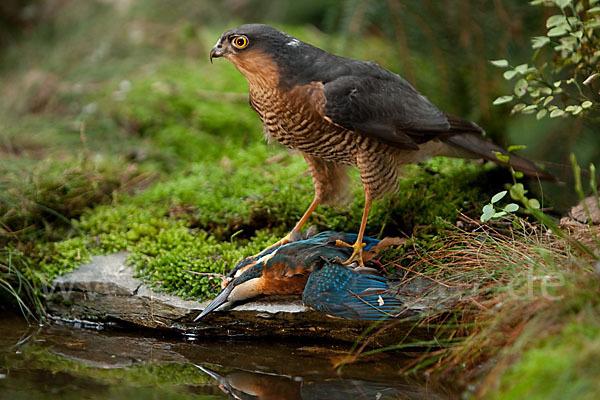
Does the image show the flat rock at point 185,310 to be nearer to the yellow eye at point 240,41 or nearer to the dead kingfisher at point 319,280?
the dead kingfisher at point 319,280

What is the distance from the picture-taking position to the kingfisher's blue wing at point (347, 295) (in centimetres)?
315

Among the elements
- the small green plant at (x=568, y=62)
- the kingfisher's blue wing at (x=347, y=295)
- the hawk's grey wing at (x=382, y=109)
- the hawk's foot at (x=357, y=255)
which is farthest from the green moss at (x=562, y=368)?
the hawk's grey wing at (x=382, y=109)

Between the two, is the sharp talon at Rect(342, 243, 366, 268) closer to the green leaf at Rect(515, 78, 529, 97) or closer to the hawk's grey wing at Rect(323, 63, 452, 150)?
the hawk's grey wing at Rect(323, 63, 452, 150)

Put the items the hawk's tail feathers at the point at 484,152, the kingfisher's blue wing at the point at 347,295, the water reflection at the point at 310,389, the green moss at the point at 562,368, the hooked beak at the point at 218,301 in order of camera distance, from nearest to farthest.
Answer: the green moss at the point at 562,368 → the water reflection at the point at 310,389 → the kingfisher's blue wing at the point at 347,295 → the hooked beak at the point at 218,301 → the hawk's tail feathers at the point at 484,152

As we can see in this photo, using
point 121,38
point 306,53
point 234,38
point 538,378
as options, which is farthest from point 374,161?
point 121,38

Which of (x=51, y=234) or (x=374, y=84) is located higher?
(x=374, y=84)

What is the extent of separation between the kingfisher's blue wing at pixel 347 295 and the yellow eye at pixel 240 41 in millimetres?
1406

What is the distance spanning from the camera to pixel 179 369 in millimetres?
3188

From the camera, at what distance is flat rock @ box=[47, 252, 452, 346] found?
133 inches

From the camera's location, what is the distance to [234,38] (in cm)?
356

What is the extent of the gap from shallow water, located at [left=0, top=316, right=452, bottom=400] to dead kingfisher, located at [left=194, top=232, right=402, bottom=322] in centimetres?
28

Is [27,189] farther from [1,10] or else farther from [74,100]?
[1,10]

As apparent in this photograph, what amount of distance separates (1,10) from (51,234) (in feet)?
19.4

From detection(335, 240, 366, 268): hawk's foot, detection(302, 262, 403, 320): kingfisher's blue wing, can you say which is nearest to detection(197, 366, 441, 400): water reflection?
detection(302, 262, 403, 320): kingfisher's blue wing
